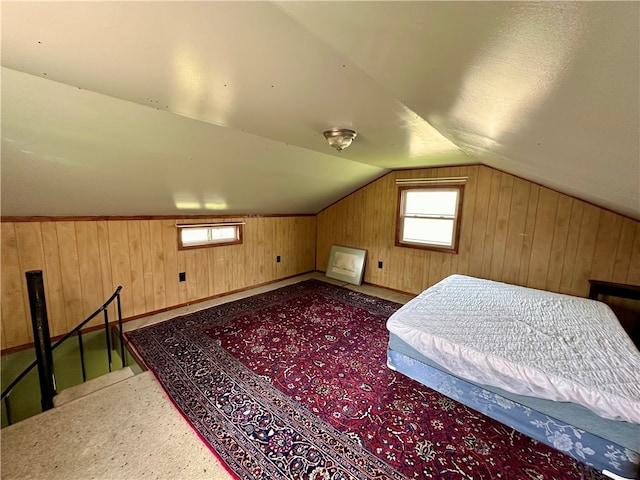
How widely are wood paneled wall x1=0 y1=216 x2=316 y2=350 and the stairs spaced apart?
1041 millimetres

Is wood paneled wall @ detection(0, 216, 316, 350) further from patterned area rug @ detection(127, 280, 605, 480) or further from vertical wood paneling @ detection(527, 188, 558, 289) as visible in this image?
vertical wood paneling @ detection(527, 188, 558, 289)

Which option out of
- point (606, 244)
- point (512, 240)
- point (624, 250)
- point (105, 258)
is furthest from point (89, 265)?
point (624, 250)

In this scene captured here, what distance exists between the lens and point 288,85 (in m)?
1.35

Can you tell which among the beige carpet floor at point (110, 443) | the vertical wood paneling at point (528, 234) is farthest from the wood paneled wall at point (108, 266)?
the vertical wood paneling at point (528, 234)

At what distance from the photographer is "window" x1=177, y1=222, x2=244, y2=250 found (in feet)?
11.9

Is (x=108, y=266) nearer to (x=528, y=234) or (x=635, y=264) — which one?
(x=528, y=234)

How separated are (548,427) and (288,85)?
235 centimetres

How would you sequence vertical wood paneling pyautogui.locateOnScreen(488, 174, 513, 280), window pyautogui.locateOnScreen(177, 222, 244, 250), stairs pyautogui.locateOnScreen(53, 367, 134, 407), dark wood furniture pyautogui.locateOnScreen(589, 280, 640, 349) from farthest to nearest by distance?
window pyautogui.locateOnScreen(177, 222, 244, 250) → vertical wood paneling pyautogui.locateOnScreen(488, 174, 513, 280) → dark wood furniture pyautogui.locateOnScreen(589, 280, 640, 349) → stairs pyautogui.locateOnScreen(53, 367, 134, 407)

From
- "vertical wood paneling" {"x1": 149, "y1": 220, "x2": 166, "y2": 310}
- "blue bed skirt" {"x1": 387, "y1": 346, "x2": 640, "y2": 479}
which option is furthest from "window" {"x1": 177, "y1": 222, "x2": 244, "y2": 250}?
"blue bed skirt" {"x1": 387, "y1": 346, "x2": 640, "y2": 479}

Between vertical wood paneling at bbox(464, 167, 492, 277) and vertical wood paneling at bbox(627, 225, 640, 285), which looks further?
vertical wood paneling at bbox(464, 167, 492, 277)

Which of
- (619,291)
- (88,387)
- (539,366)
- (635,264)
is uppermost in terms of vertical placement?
(635,264)

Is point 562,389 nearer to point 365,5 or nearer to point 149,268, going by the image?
point 365,5

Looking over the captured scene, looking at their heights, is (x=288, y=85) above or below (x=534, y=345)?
above

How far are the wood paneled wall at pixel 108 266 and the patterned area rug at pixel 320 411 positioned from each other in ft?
2.03
